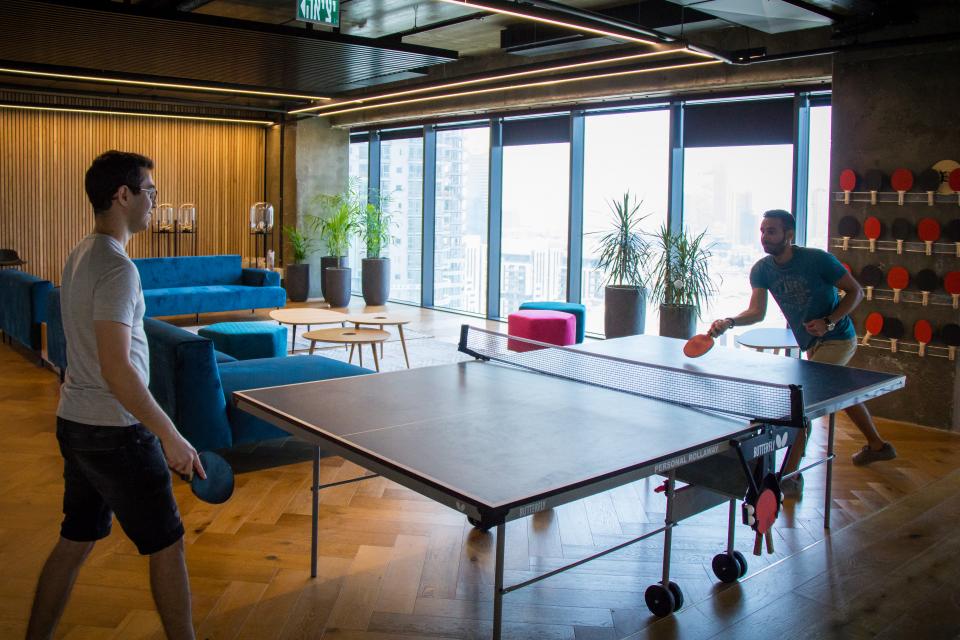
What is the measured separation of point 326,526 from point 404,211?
9.14 metres

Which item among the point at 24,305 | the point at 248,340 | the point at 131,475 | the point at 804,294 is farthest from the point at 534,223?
the point at 131,475

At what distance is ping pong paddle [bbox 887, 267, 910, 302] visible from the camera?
20.2ft

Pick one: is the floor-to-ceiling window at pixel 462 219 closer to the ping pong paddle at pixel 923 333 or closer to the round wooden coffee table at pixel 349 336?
the round wooden coffee table at pixel 349 336

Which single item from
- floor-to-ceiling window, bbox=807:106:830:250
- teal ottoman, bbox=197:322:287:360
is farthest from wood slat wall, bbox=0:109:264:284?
floor-to-ceiling window, bbox=807:106:830:250

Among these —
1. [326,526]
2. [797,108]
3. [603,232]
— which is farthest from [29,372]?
[797,108]

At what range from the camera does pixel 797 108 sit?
24.9 feet

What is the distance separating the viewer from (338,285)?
39.5 feet

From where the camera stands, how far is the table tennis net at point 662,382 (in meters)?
3.00

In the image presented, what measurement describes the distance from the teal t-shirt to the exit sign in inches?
130

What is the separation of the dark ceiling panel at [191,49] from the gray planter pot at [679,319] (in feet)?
9.59

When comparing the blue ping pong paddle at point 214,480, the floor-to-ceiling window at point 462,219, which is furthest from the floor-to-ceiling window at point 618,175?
the blue ping pong paddle at point 214,480

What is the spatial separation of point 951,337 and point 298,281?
9120 millimetres

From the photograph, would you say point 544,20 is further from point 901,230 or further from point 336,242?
point 336,242

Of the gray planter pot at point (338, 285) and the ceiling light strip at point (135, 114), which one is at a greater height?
the ceiling light strip at point (135, 114)
